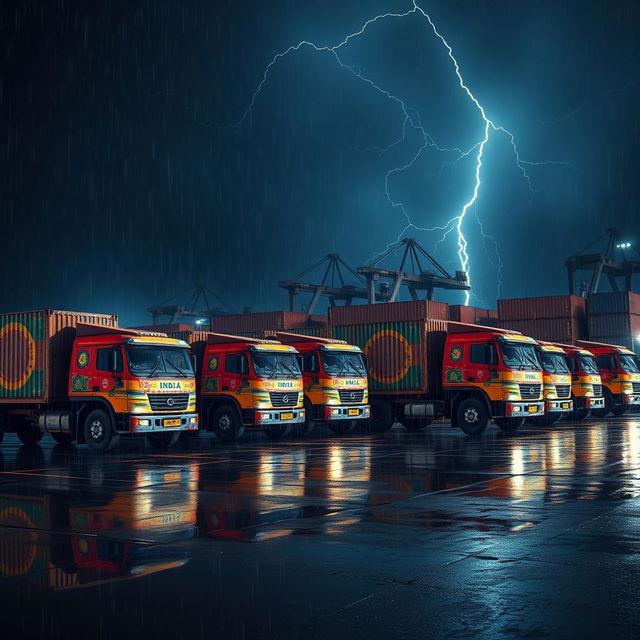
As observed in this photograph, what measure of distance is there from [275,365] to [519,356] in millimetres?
6608

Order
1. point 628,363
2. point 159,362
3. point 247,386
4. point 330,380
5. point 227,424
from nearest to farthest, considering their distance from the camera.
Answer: point 159,362 < point 247,386 < point 227,424 < point 330,380 < point 628,363

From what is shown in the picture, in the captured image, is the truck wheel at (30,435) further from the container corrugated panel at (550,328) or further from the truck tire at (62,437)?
the container corrugated panel at (550,328)

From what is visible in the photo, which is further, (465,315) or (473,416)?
(465,315)

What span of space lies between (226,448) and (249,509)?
1101 centimetres

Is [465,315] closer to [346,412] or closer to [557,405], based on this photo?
[557,405]

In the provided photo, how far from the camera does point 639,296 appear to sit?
56.5 meters

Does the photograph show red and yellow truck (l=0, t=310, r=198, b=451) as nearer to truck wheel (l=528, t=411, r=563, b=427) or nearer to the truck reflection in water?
the truck reflection in water

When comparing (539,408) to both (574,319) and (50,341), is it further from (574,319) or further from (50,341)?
(574,319)

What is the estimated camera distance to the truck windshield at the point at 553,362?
26750mm

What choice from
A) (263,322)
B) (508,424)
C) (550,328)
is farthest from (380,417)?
(263,322)

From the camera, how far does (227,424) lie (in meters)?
22.1

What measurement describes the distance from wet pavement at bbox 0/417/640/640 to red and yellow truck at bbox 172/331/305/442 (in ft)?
26.1

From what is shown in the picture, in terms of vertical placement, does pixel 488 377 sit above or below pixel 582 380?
below

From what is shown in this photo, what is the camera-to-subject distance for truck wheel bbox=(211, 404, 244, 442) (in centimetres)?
2189
